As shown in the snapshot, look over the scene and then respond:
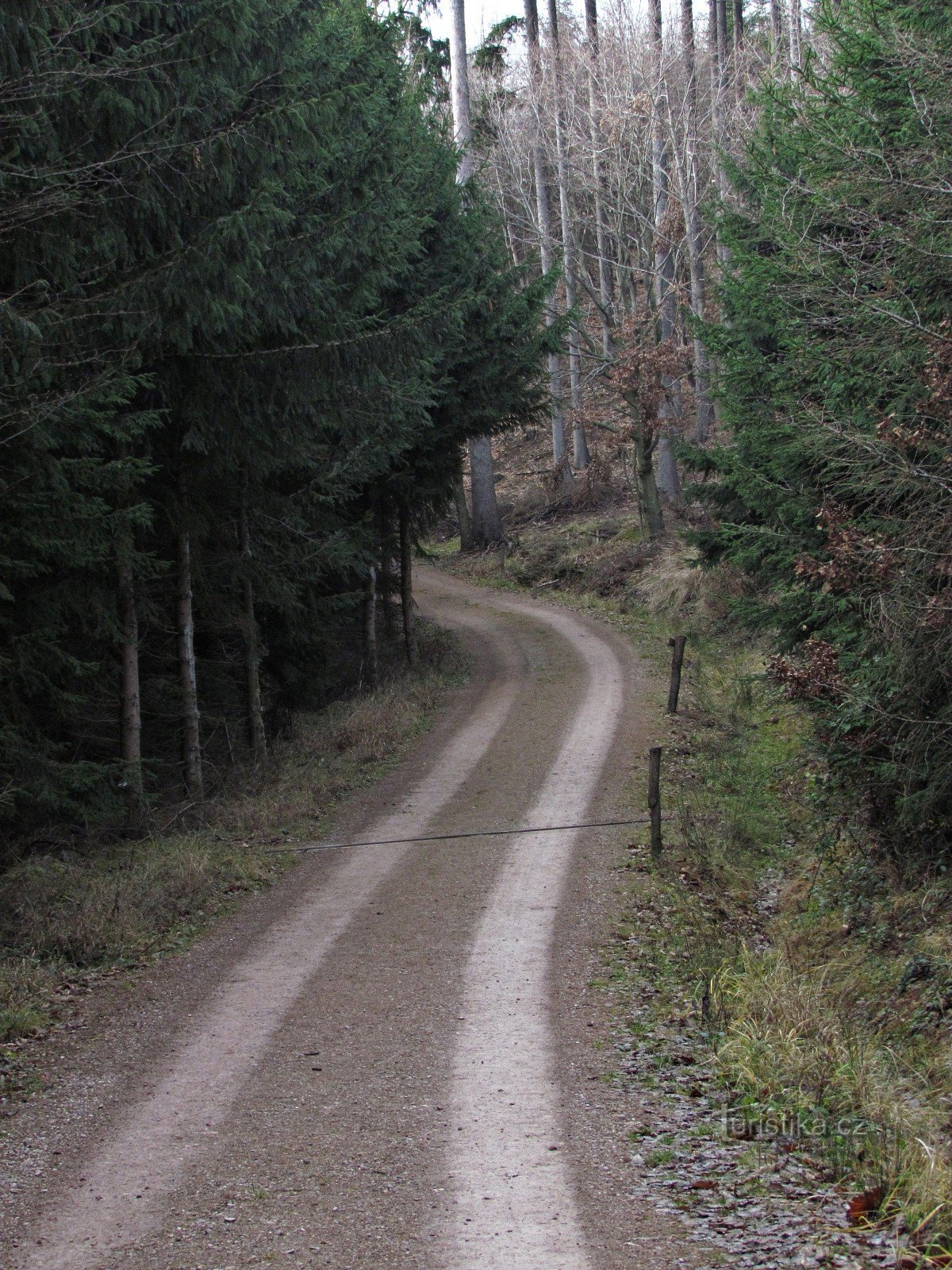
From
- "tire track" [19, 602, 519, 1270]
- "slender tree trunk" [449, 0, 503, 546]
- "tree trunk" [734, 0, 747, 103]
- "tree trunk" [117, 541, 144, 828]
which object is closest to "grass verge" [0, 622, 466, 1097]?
"tree trunk" [117, 541, 144, 828]

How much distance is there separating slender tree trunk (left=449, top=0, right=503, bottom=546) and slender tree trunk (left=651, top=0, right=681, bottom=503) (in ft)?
17.6

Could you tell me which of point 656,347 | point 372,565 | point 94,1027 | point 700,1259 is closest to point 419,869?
point 94,1027

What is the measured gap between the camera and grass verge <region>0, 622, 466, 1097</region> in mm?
8555

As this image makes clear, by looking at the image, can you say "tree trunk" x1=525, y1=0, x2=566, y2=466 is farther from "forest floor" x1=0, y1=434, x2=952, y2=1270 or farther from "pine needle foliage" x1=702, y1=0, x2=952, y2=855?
"forest floor" x1=0, y1=434, x2=952, y2=1270

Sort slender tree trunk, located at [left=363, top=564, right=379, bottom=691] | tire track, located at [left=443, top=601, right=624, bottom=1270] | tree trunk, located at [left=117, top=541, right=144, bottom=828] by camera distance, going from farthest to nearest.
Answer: slender tree trunk, located at [left=363, top=564, right=379, bottom=691] → tree trunk, located at [left=117, top=541, right=144, bottom=828] → tire track, located at [left=443, top=601, right=624, bottom=1270]

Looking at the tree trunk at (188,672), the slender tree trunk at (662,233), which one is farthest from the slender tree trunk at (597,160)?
the tree trunk at (188,672)

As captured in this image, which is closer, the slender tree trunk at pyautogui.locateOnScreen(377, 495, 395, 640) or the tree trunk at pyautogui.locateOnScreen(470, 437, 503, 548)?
the slender tree trunk at pyautogui.locateOnScreen(377, 495, 395, 640)

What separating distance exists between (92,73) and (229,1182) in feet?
26.5

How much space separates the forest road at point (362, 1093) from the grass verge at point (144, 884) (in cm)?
36

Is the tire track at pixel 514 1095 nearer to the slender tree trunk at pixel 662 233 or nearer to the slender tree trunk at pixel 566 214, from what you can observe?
the slender tree trunk at pixel 662 233

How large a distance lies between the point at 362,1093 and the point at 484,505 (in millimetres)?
30977

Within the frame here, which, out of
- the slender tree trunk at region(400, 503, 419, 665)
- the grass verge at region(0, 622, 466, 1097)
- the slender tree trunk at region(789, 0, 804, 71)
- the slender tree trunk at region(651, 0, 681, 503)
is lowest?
the grass verge at region(0, 622, 466, 1097)

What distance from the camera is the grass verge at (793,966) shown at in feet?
19.1

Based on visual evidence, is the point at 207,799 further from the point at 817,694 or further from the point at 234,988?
the point at 817,694
